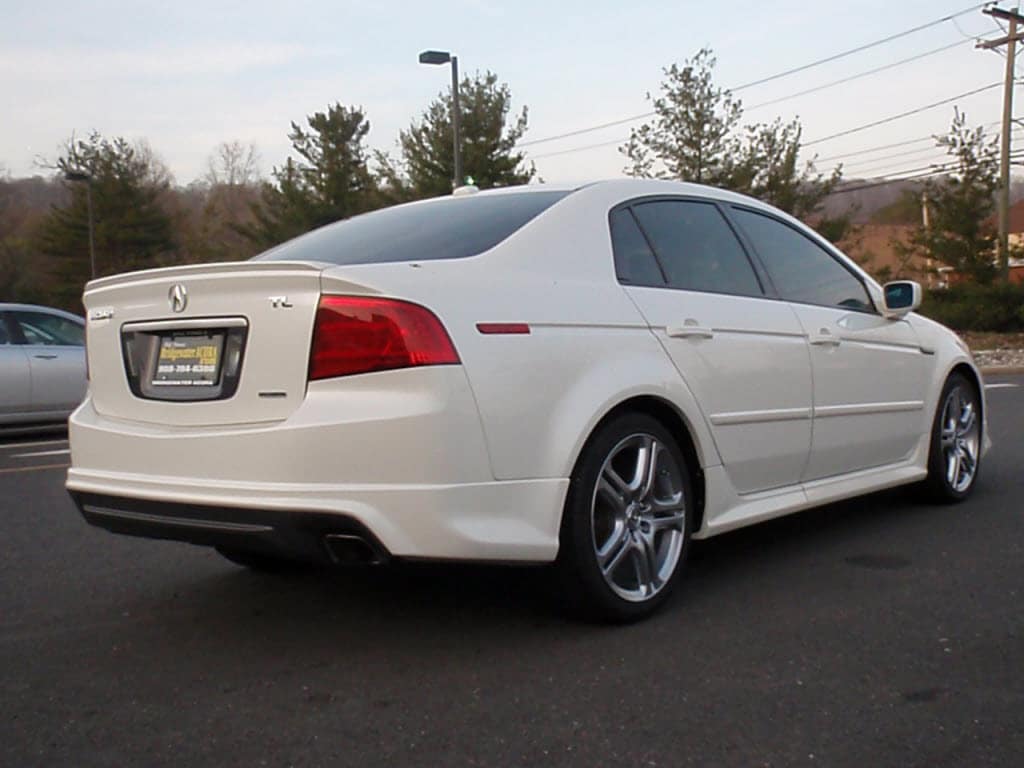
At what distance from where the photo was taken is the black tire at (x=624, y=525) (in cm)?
366

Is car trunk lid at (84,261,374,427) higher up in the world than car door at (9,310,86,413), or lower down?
higher up

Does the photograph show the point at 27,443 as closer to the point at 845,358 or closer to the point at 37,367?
the point at 37,367

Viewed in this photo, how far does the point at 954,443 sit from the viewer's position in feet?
19.9

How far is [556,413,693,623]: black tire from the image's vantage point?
3656 mm

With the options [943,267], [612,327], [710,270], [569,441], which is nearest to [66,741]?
[569,441]

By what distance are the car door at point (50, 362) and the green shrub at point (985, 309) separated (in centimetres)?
2203

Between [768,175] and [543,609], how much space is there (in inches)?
1171

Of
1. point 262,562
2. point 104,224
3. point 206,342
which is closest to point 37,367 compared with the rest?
point 262,562

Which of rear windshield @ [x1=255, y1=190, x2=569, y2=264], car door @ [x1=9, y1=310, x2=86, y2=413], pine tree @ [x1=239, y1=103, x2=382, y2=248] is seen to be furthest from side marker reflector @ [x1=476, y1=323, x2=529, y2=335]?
pine tree @ [x1=239, y1=103, x2=382, y2=248]

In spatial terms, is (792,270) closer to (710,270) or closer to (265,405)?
(710,270)

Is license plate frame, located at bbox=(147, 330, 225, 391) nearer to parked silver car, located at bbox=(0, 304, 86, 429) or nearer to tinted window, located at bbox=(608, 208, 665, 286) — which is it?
tinted window, located at bbox=(608, 208, 665, 286)

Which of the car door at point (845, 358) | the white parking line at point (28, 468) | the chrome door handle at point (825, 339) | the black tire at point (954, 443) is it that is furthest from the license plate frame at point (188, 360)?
the white parking line at point (28, 468)

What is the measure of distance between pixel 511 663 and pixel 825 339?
228 cm

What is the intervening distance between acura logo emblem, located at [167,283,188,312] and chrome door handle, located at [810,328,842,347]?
265 centimetres
